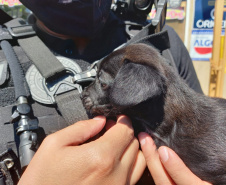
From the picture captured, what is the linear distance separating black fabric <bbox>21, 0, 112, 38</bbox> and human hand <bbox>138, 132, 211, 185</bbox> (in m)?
0.90

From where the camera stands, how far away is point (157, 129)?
6.01ft

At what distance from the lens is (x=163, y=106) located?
5.95 feet

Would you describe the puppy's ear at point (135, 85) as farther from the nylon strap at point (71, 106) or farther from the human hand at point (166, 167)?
the human hand at point (166, 167)

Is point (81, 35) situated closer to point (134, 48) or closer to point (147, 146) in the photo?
point (134, 48)

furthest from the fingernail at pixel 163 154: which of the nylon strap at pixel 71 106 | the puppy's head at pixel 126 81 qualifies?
the nylon strap at pixel 71 106

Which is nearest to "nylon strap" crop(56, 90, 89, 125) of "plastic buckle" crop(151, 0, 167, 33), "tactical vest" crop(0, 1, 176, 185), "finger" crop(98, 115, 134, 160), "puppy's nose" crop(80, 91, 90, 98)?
"tactical vest" crop(0, 1, 176, 185)

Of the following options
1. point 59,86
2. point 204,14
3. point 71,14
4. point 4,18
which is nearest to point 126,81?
point 59,86

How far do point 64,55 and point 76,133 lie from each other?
733mm

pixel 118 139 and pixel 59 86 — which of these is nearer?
pixel 118 139

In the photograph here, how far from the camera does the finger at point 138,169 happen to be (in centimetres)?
152

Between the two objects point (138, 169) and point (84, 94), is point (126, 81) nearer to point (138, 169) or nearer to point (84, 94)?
point (84, 94)

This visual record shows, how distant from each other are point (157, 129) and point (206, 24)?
4.51 metres

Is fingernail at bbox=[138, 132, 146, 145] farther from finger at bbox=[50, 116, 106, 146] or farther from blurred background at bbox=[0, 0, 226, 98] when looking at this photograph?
blurred background at bbox=[0, 0, 226, 98]

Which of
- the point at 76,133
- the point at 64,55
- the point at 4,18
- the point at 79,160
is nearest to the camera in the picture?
the point at 79,160
